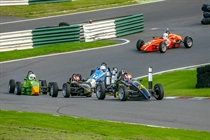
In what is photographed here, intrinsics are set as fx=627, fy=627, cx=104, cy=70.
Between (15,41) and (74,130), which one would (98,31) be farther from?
(74,130)

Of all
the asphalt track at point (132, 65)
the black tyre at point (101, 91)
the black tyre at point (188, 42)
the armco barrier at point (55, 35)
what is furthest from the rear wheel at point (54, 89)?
the black tyre at point (188, 42)

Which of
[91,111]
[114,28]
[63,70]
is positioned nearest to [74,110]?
[91,111]

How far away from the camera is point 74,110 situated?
569 inches

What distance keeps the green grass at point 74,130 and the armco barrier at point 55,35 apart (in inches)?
610

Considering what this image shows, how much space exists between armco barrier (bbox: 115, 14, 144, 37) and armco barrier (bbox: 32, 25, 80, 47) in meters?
2.90

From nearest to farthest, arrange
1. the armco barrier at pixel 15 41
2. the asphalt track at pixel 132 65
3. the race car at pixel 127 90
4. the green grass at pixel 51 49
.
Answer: the asphalt track at pixel 132 65 → the race car at pixel 127 90 → the green grass at pixel 51 49 → the armco barrier at pixel 15 41

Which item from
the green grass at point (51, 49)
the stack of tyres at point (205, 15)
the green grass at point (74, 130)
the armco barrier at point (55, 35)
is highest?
the stack of tyres at point (205, 15)

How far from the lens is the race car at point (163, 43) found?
88.8 feet

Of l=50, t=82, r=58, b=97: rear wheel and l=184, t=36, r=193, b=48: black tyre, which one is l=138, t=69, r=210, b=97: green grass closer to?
l=50, t=82, r=58, b=97: rear wheel

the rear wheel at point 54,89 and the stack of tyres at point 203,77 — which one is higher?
the stack of tyres at point 203,77

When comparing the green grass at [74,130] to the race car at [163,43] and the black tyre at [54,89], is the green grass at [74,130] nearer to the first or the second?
the black tyre at [54,89]

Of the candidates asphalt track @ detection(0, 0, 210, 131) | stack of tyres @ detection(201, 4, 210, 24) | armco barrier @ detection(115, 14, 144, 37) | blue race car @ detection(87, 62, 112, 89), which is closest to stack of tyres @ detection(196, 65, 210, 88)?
asphalt track @ detection(0, 0, 210, 131)

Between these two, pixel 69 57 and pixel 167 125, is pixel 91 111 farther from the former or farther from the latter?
pixel 69 57

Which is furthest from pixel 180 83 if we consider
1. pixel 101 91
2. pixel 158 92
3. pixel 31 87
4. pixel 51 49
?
pixel 51 49
